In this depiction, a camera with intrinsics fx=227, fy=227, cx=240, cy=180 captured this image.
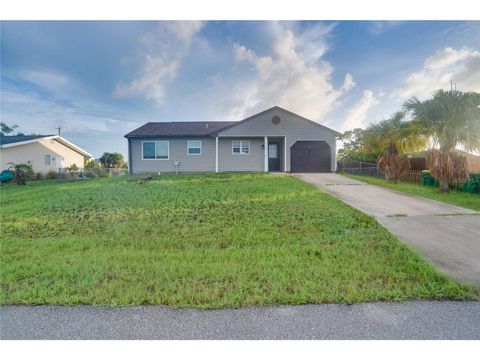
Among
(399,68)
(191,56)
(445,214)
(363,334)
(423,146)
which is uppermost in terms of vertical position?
(191,56)

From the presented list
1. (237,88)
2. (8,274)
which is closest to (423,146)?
(237,88)

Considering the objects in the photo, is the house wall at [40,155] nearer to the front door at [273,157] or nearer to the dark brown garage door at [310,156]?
the front door at [273,157]

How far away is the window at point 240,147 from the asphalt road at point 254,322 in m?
14.5

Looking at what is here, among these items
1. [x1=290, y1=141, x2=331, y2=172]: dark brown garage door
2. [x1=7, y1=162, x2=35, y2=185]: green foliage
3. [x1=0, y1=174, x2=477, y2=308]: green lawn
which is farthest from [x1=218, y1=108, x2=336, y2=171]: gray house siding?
[x1=7, y1=162, x2=35, y2=185]: green foliage

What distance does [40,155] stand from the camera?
781 inches

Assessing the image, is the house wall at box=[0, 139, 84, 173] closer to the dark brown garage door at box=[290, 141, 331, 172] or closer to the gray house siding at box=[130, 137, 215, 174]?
the gray house siding at box=[130, 137, 215, 174]

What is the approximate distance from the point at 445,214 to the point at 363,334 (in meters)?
5.61

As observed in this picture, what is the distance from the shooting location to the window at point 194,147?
54.4 ft

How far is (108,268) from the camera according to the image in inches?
128

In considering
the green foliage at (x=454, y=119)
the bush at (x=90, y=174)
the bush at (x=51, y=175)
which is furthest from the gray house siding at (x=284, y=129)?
the bush at (x=51, y=175)

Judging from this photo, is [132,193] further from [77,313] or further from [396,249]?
[396,249]

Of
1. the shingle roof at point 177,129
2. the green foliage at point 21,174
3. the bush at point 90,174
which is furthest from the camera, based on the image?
the bush at point 90,174

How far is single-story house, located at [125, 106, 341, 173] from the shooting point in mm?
15695

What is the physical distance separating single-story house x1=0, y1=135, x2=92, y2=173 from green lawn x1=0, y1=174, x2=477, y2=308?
16102 mm
